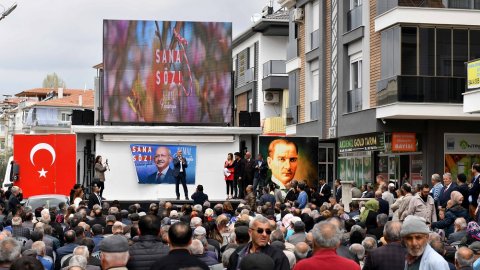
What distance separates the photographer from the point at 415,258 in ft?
24.9

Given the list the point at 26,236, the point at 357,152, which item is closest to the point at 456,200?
the point at 26,236

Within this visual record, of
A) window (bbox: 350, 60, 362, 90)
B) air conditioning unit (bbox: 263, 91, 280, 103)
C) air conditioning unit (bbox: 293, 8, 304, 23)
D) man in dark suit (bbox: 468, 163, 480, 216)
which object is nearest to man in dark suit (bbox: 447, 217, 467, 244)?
man in dark suit (bbox: 468, 163, 480, 216)

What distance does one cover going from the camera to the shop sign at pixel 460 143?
34000mm

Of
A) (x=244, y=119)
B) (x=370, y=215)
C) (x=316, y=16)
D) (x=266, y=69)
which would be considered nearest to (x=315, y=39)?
(x=316, y=16)

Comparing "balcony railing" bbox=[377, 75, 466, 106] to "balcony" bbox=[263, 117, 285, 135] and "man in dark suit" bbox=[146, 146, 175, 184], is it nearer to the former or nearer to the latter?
"man in dark suit" bbox=[146, 146, 175, 184]

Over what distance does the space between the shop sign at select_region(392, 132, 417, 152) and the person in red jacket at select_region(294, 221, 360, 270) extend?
27098 millimetres

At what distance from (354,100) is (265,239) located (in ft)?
95.2

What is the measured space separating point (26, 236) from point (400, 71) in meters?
19.8

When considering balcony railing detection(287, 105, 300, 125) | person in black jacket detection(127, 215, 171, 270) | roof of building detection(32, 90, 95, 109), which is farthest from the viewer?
roof of building detection(32, 90, 95, 109)

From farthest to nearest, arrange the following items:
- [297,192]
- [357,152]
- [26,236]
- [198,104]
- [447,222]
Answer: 1. [357,152]
2. [198,104]
3. [297,192]
4. [447,222]
5. [26,236]

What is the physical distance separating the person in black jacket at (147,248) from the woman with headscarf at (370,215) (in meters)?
8.10

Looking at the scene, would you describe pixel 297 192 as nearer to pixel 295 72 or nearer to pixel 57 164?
pixel 57 164

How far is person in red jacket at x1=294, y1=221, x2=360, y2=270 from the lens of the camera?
24.1 ft

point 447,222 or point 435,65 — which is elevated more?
point 435,65
